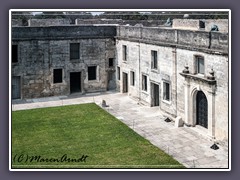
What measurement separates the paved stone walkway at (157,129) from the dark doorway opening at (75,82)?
86 centimetres

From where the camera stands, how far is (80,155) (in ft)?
65.5

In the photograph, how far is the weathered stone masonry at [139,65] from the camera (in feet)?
71.7

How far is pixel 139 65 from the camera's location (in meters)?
31.1

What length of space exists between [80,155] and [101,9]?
27.3 feet

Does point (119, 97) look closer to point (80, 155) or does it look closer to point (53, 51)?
point (53, 51)

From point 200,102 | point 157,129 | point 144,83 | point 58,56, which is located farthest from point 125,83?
point 200,102

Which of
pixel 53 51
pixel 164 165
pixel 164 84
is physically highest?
pixel 53 51

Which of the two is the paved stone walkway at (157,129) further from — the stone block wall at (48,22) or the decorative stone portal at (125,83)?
the stone block wall at (48,22)

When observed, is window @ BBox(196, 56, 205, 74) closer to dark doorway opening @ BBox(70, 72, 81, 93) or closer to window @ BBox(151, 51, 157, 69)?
window @ BBox(151, 51, 157, 69)

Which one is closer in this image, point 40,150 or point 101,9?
point 101,9

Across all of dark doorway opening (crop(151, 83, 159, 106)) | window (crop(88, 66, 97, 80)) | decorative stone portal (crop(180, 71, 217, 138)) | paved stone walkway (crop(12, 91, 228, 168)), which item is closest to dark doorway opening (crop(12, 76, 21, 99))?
paved stone walkway (crop(12, 91, 228, 168))

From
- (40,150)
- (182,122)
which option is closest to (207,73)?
(182,122)

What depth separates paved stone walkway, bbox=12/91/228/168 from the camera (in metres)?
19.5

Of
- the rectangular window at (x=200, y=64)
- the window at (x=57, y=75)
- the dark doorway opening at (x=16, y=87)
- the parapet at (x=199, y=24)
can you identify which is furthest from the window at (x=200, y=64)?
the dark doorway opening at (x=16, y=87)
